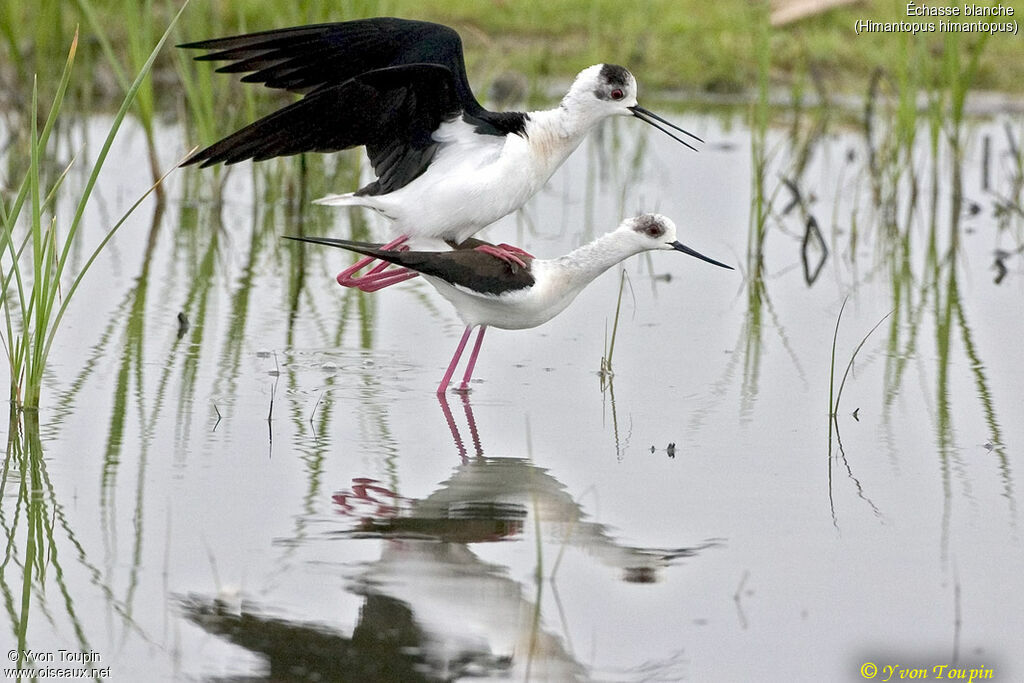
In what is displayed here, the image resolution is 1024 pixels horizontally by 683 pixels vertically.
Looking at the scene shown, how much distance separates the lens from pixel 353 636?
121 inches

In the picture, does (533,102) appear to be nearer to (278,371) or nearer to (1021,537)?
(278,371)

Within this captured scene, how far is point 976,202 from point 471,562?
606 cm

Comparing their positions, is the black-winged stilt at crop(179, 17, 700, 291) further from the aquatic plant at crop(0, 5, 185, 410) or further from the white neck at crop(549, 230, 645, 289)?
the aquatic plant at crop(0, 5, 185, 410)

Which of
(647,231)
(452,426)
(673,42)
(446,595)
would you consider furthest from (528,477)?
(673,42)

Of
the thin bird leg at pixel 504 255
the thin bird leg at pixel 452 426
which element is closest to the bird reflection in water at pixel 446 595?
the thin bird leg at pixel 452 426

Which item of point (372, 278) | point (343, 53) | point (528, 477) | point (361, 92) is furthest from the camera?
point (372, 278)

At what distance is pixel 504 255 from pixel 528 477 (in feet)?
3.42

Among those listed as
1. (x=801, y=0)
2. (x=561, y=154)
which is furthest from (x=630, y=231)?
(x=801, y=0)

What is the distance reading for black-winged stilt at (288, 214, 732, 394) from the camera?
4.90 m

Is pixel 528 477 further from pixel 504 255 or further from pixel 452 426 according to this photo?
pixel 504 255

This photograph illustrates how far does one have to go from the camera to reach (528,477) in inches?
164

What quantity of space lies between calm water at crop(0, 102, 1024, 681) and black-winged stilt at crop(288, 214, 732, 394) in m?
0.26

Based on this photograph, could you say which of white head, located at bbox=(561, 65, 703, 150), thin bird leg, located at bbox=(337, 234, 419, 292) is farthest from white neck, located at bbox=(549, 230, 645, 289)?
thin bird leg, located at bbox=(337, 234, 419, 292)

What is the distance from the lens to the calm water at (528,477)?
3105 mm
